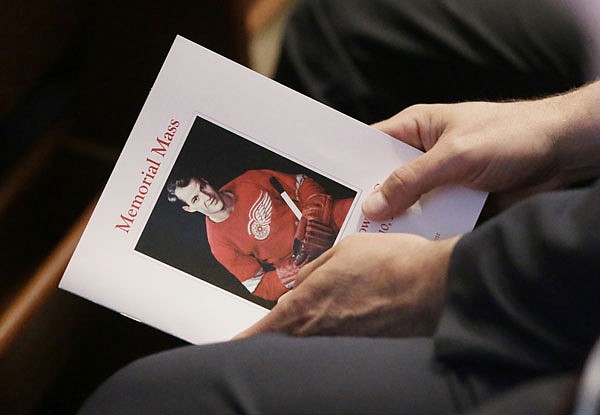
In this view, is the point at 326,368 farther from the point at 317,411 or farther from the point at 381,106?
the point at 381,106

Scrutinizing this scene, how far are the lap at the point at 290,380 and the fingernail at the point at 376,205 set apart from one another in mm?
168

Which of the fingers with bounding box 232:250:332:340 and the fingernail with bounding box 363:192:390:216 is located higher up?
the fingernail with bounding box 363:192:390:216

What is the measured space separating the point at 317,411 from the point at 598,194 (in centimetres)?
25

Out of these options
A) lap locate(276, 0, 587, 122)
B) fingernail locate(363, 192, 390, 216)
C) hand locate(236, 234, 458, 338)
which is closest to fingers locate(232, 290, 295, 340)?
hand locate(236, 234, 458, 338)

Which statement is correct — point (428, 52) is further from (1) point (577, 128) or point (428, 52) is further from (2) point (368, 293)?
(2) point (368, 293)

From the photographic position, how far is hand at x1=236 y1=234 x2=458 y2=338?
589mm

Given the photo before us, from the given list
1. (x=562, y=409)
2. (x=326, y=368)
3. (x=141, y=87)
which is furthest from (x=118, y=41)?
(x=562, y=409)

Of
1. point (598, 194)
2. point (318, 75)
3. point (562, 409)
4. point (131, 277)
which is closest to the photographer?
point (562, 409)

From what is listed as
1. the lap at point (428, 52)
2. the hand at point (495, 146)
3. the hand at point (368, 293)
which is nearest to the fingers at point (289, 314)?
the hand at point (368, 293)

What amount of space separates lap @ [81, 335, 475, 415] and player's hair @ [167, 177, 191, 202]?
166 millimetres

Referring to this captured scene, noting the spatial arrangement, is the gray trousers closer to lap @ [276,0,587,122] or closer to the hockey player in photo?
lap @ [276,0,587,122]

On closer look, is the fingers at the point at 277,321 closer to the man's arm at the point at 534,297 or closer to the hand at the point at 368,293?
the hand at the point at 368,293

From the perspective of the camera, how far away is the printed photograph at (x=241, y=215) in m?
0.68

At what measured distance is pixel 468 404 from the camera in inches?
19.3
